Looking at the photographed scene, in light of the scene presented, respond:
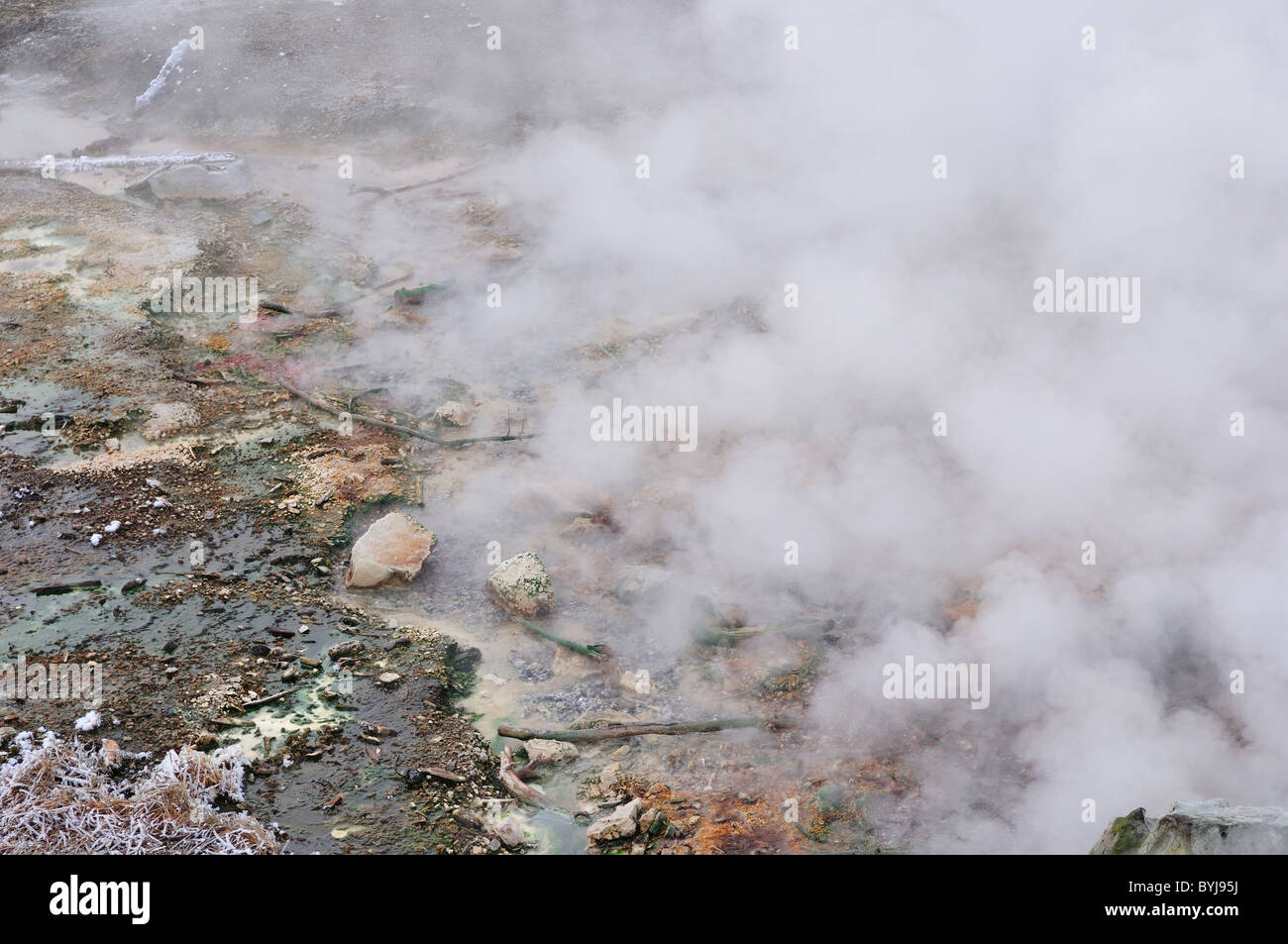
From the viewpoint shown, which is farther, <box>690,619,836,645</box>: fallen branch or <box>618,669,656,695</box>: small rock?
<box>690,619,836,645</box>: fallen branch

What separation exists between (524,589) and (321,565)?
1368 millimetres

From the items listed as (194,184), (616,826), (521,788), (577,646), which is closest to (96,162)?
(194,184)

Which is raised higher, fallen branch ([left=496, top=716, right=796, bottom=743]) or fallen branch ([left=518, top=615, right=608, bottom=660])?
fallen branch ([left=518, top=615, right=608, bottom=660])

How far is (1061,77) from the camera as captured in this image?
8.27 metres

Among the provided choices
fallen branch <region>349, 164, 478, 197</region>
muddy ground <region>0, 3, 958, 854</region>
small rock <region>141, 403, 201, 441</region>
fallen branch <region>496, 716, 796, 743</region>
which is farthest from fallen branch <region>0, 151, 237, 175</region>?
fallen branch <region>496, 716, 796, 743</region>

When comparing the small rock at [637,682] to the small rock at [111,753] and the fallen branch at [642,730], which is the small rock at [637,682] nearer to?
the fallen branch at [642,730]

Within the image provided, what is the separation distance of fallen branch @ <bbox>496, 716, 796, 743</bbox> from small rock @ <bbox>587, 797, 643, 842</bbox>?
→ 2.04 ft

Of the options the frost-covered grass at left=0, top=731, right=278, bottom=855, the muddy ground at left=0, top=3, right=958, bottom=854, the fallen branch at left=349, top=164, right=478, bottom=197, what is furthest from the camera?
the fallen branch at left=349, top=164, right=478, bottom=197

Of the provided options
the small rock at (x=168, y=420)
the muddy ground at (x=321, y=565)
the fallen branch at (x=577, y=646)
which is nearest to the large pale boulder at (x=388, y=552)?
the muddy ground at (x=321, y=565)

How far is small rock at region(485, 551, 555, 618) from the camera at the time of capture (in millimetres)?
6059

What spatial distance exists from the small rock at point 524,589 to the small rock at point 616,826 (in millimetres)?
1679

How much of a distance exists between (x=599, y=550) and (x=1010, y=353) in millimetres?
3372

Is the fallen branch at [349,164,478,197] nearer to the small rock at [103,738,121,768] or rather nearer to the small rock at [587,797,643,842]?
the small rock at [103,738,121,768]
